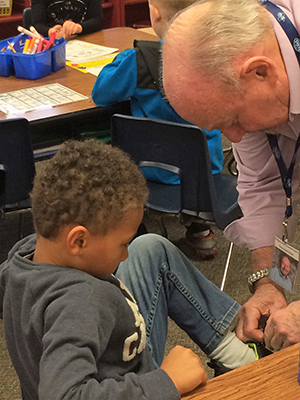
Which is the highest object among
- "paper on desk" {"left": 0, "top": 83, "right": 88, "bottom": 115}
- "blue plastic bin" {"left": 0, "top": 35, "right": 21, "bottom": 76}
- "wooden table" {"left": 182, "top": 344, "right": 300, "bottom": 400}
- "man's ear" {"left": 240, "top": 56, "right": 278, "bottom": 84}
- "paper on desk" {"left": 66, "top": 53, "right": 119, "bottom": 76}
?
"man's ear" {"left": 240, "top": 56, "right": 278, "bottom": 84}

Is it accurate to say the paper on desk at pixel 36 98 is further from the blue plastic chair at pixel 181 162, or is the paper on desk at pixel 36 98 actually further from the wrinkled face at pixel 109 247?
the wrinkled face at pixel 109 247

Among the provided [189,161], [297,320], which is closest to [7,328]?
[297,320]

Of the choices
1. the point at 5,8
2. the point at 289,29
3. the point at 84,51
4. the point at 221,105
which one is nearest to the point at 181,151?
the point at 221,105

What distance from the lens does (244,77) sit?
1006 millimetres

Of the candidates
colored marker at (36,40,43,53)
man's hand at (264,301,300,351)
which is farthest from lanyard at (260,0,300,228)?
colored marker at (36,40,43,53)

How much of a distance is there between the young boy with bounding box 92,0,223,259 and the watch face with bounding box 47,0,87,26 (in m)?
1.54

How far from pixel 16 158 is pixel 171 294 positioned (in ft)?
3.44

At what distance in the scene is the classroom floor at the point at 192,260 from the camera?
1898mm

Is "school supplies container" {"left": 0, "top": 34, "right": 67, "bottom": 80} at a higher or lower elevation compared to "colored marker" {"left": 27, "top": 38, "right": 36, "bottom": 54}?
lower

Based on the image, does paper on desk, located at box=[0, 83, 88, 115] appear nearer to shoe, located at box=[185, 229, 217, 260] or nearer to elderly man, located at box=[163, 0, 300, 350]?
shoe, located at box=[185, 229, 217, 260]

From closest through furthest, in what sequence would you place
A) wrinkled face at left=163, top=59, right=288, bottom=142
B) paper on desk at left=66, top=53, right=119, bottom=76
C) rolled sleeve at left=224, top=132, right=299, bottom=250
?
1. wrinkled face at left=163, top=59, right=288, bottom=142
2. rolled sleeve at left=224, top=132, right=299, bottom=250
3. paper on desk at left=66, top=53, right=119, bottom=76

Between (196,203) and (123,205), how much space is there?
1.11 metres

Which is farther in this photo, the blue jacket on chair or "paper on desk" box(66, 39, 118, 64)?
"paper on desk" box(66, 39, 118, 64)

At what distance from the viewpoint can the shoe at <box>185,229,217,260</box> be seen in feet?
8.43
